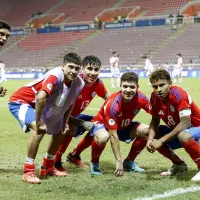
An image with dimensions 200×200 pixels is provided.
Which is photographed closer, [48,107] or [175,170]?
[48,107]

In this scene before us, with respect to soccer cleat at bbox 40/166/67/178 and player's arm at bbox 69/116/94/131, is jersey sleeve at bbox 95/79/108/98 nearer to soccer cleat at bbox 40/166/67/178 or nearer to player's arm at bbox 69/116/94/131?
player's arm at bbox 69/116/94/131

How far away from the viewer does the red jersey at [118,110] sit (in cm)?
636

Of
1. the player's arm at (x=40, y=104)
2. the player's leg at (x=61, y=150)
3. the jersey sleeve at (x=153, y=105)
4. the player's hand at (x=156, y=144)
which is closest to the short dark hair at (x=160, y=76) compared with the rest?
the jersey sleeve at (x=153, y=105)

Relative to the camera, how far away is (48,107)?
244 inches

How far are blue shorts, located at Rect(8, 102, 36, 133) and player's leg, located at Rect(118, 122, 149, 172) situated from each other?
53.0 inches

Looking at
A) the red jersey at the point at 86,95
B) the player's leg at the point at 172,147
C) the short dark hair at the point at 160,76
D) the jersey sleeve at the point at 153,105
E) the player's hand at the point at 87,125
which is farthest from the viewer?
the red jersey at the point at 86,95

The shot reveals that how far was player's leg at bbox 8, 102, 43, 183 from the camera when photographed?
597cm

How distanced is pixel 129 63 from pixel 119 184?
123 ft

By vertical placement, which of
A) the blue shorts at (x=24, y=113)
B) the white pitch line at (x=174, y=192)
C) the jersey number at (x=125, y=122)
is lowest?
the white pitch line at (x=174, y=192)

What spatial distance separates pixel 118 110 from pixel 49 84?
42.7 inches

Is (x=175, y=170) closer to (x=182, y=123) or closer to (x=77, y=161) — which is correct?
(x=182, y=123)

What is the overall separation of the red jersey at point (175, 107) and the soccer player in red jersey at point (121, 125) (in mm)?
332

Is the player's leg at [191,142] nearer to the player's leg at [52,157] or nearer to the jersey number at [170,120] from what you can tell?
the jersey number at [170,120]

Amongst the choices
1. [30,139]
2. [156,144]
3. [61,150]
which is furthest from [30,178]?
[156,144]
